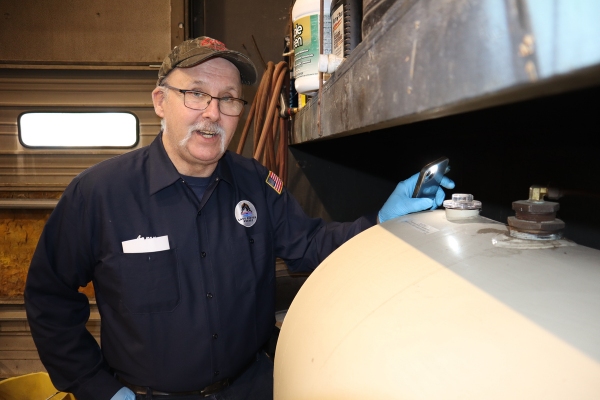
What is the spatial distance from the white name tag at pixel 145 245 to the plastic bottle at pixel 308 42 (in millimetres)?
617

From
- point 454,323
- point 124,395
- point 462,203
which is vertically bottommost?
point 124,395

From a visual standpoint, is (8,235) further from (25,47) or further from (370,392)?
(370,392)

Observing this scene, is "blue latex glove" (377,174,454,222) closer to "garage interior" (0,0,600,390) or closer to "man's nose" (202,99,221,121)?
"garage interior" (0,0,600,390)

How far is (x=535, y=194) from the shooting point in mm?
619

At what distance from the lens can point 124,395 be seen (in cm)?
130

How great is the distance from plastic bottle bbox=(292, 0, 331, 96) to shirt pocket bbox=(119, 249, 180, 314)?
657mm

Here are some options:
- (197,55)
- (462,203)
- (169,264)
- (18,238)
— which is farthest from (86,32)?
(462,203)

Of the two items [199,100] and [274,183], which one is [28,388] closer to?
[274,183]

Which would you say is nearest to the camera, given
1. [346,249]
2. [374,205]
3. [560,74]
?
[560,74]

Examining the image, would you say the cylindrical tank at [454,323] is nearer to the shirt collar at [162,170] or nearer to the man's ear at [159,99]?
the shirt collar at [162,170]

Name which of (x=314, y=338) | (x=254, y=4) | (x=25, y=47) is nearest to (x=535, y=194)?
(x=314, y=338)

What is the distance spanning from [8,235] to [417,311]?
9.36 ft

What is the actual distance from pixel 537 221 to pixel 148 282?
1.06 m

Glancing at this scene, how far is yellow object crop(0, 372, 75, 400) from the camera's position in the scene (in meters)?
2.13
